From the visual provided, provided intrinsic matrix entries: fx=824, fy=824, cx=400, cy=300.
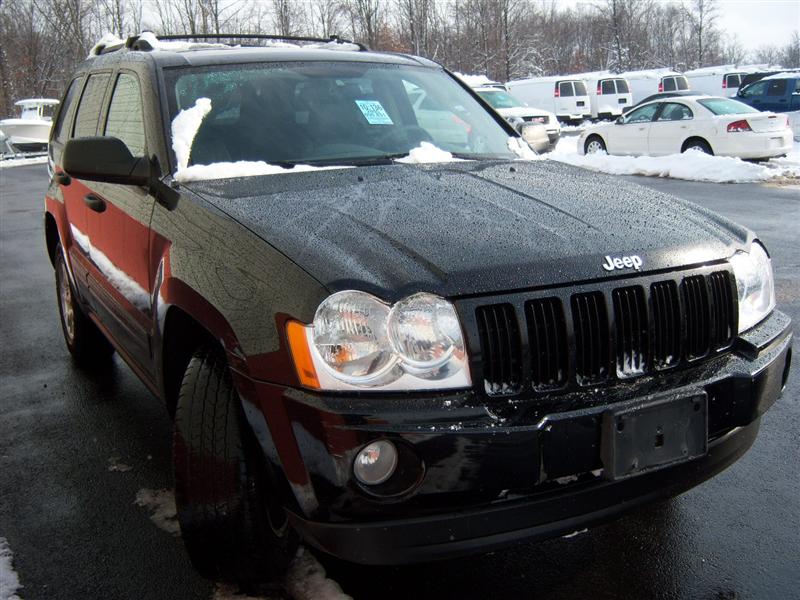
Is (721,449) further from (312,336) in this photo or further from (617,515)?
(312,336)

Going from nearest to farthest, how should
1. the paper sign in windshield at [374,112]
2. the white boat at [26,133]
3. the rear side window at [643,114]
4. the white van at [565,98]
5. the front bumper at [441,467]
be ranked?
the front bumper at [441,467] → the paper sign in windshield at [374,112] → the rear side window at [643,114] → the white boat at [26,133] → the white van at [565,98]

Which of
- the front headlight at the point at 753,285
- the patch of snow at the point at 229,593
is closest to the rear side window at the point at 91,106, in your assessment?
the patch of snow at the point at 229,593

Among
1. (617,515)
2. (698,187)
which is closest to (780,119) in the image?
(698,187)

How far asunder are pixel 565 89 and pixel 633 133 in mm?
17110

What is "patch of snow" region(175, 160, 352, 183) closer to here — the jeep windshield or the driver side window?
the jeep windshield

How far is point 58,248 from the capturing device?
17.0 feet

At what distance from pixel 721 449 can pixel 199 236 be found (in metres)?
1.78

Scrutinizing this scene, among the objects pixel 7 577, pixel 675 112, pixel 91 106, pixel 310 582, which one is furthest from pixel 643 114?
pixel 7 577

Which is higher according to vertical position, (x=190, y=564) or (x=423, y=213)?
(x=423, y=213)

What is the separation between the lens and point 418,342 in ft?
7.05

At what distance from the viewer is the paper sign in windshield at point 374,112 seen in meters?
3.66

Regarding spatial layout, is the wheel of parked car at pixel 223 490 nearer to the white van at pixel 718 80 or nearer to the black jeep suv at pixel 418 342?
the black jeep suv at pixel 418 342

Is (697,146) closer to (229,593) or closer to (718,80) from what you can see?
(229,593)

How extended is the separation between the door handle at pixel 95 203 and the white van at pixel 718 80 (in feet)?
114
